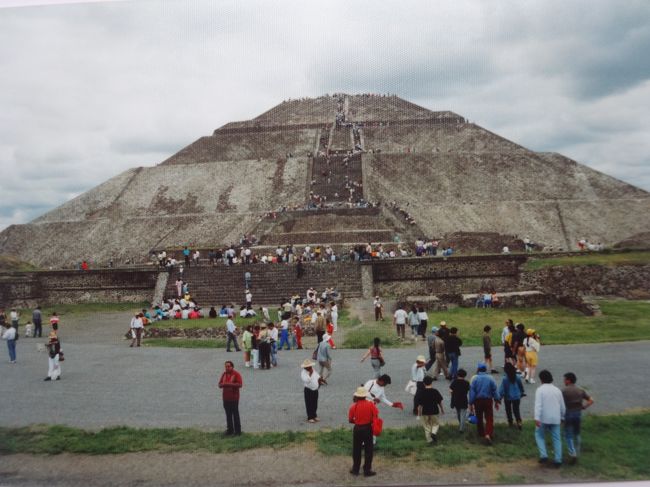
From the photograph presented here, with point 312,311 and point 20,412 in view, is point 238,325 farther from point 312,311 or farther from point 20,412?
point 20,412

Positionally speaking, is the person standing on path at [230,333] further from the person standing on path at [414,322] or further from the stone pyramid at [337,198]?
the stone pyramid at [337,198]

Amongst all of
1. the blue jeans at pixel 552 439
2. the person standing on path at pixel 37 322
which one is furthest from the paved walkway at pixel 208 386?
the person standing on path at pixel 37 322

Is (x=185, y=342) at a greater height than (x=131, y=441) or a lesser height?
greater

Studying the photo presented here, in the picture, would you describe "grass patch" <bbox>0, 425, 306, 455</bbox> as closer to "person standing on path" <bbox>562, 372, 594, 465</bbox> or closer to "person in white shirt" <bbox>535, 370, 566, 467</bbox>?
"person in white shirt" <bbox>535, 370, 566, 467</bbox>

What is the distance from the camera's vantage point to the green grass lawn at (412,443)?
7.15m

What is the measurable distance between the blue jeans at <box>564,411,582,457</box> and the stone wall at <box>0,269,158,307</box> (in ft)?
77.4

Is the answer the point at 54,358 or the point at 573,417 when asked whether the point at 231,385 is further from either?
the point at 54,358

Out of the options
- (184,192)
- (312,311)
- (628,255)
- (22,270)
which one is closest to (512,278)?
(628,255)

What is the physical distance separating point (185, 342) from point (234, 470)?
10.3 metres

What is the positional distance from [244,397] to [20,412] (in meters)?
3.98

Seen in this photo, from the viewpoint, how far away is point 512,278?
2533 cm

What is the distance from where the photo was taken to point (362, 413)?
7.05m

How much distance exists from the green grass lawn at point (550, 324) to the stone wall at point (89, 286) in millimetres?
13920

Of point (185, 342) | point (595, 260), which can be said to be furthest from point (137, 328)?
point (595, 260)
